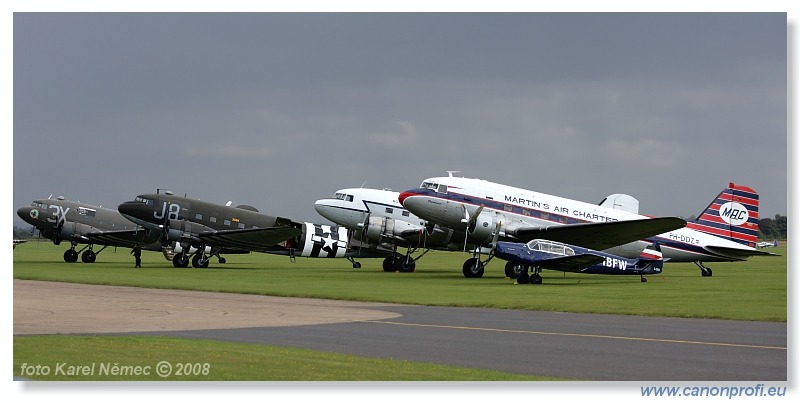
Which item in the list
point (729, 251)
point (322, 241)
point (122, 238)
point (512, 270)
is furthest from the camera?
point (122, 238)

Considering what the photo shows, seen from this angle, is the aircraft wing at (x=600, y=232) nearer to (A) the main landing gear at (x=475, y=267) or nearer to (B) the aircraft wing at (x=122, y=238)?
(A) the main landing gear at (x=475, y=267)

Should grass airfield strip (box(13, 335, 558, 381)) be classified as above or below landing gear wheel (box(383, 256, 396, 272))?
below

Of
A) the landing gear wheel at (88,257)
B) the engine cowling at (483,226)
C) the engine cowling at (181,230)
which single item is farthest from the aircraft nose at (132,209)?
the engine cowling at (483,226)

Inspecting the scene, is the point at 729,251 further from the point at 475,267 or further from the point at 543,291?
the point at 543,291

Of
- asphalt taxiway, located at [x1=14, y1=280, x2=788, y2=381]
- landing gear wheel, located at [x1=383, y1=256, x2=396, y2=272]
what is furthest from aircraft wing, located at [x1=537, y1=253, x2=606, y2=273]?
landing gear wheel, located at [x1=383, y1=256, x2=396, y2=272]

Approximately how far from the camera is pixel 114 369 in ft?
43.7

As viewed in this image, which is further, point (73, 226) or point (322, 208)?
point (73, 226)

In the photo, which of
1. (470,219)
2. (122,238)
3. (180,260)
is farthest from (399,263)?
(122,238)

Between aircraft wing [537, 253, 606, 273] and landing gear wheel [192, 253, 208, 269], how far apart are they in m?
25.1

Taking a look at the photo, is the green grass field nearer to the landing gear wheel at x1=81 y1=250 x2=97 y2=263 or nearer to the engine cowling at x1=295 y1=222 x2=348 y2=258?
the engine cowling at x1=295 y1=222 x2=348 y2=258

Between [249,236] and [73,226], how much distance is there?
15206 millimetres

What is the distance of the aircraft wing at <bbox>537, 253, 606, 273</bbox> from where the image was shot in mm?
37781

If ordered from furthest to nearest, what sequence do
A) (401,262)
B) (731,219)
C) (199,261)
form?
(199,261) → (401,262) → (731,219)

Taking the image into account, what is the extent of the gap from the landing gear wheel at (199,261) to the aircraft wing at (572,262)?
2511 centimetres
